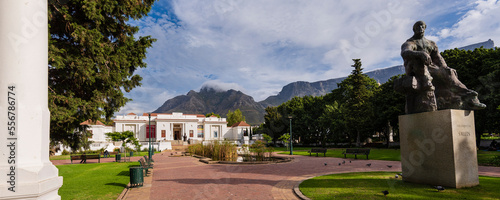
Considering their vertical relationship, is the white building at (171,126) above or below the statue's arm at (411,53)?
below

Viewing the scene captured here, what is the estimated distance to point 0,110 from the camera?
2344 millimetres

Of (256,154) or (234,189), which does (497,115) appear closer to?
(256,154)

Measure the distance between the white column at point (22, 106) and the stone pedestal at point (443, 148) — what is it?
8692mm

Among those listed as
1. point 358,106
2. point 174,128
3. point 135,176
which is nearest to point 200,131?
point 174,128

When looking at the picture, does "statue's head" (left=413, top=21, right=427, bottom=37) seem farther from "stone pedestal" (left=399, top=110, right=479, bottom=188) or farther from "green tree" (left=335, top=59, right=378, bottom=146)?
"green tree" (left=335, top=59, right=378, bottom=146)

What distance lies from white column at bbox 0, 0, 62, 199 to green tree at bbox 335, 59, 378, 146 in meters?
38.2

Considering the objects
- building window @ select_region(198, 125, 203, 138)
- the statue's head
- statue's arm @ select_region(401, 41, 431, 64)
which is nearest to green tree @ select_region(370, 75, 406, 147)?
the statue's head

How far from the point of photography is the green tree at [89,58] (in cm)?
1066

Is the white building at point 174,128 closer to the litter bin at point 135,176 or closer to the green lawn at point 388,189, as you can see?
the litter bin at point 135,176

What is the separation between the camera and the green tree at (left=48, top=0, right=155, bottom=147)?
1066 cm

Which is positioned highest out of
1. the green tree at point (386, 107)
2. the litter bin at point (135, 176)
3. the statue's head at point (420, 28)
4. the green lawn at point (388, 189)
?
the statue's head at point (420, 28)

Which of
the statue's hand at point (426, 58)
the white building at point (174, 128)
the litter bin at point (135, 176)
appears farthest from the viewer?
the white building at point (174, 128)

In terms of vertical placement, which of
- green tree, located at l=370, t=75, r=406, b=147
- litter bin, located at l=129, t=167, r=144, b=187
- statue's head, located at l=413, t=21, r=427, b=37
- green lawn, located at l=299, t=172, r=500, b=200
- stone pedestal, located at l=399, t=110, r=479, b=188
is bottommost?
green lawn, located at l=299, t=172, r=500, b=200

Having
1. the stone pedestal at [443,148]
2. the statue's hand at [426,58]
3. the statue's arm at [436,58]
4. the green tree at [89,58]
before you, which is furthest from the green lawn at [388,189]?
the green tree at [89,58]
